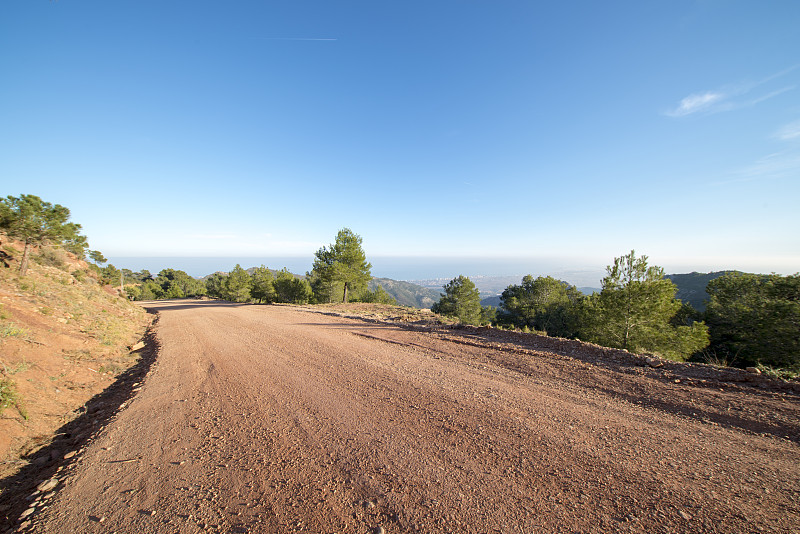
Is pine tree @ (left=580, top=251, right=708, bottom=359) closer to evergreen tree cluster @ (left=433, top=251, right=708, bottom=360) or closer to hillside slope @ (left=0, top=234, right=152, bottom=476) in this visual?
evergreen tree cluster @ (left=433, top=251, right=708, bottom=360)

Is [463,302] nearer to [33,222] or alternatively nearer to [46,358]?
[46,358]

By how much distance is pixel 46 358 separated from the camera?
20.6 feet

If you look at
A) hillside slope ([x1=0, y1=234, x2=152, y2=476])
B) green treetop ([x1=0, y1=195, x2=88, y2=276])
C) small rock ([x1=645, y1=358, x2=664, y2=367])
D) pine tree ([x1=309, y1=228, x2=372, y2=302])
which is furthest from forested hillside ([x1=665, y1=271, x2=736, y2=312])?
green treetop ([x1=0, y1=195, x2=88, y2=276])

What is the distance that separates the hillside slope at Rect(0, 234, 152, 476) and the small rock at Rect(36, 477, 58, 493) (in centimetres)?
83

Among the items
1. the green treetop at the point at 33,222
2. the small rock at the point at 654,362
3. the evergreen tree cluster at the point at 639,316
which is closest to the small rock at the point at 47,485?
the small rock at the point at 654,362

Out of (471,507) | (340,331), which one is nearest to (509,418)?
(471,507)

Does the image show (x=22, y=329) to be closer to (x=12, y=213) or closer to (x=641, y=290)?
(x=12, y=213)

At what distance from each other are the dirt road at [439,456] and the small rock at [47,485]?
0.07 m

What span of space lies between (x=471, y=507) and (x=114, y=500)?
3.84m

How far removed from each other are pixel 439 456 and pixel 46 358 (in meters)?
9.30

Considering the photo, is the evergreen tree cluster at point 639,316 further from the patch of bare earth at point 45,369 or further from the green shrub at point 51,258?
the green shrub at point 51,258

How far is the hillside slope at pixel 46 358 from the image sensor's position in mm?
4254

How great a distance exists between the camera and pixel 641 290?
11.3 m

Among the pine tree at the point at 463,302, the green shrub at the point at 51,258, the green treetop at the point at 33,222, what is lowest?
the pine tree at the point at 463,302
